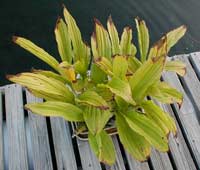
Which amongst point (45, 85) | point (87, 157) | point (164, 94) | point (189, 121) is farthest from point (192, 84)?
point (45, 85)

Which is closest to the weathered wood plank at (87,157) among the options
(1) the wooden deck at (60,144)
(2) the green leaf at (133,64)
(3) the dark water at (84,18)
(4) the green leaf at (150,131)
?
(1) the wooden deck at (60,144)

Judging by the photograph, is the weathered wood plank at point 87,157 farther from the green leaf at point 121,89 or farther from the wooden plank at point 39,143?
the green leaf at point 121,89

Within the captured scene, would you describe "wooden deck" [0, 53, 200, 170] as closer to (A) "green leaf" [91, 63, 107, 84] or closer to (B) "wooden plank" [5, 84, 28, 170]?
(B) "wooden plank" [5, 84, 28, 170]

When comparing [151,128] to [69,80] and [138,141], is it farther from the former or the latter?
[69,80]

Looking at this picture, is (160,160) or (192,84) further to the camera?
(192,84)

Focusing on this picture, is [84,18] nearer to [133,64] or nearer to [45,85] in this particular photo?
[133,64]
